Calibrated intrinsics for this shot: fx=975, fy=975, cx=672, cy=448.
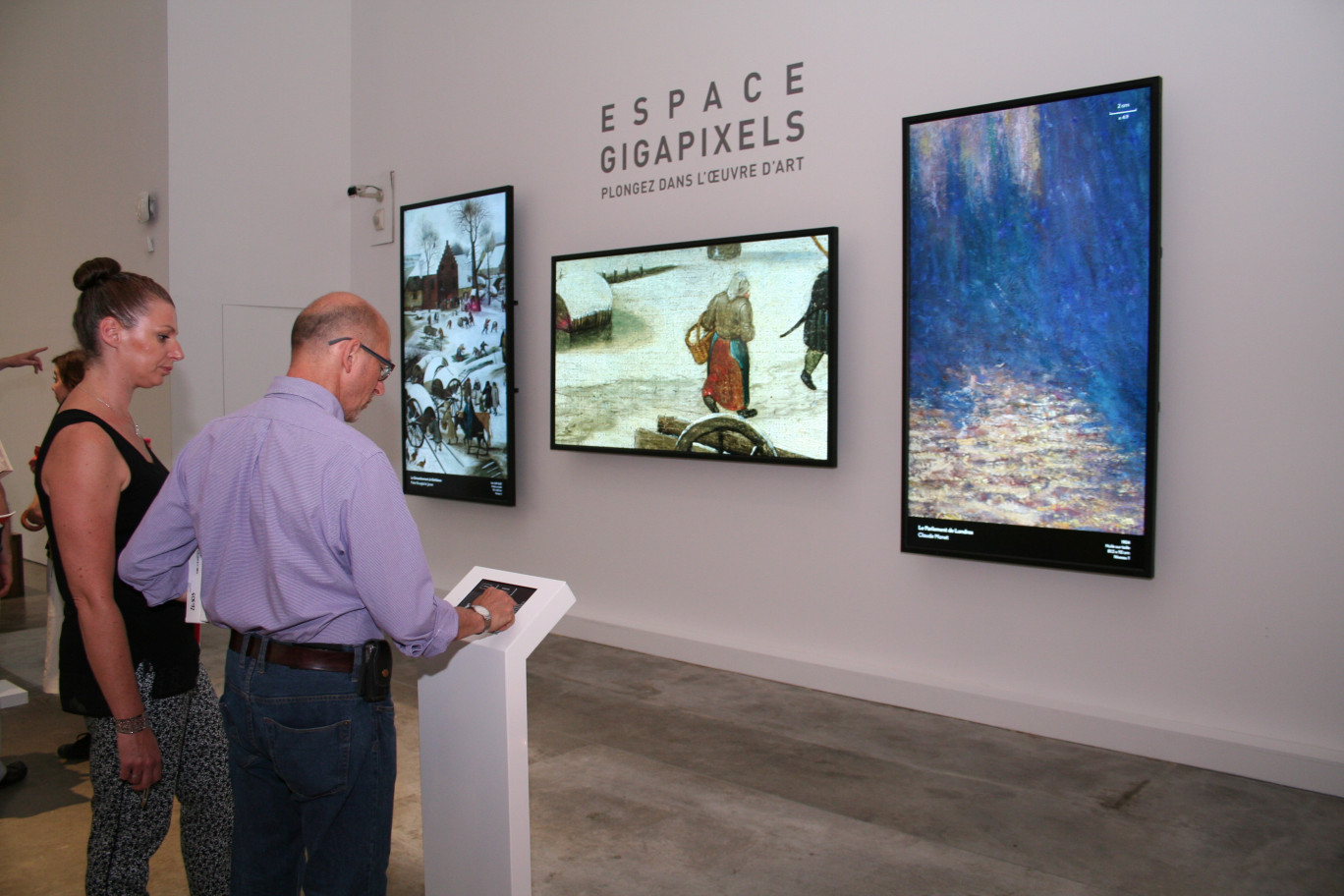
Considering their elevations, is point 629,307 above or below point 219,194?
below

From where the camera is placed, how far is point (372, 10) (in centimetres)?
796

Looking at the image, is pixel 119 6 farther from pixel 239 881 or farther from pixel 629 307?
pixel 239 881

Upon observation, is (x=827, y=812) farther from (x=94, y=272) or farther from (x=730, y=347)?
(x=94, y=272)

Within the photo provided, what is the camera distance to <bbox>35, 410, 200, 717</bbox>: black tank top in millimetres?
2277

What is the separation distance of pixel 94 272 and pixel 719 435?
3.54 metres

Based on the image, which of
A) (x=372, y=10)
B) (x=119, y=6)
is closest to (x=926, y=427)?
(x=372, y=10)

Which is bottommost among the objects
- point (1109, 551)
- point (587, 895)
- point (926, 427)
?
point (587, 895)

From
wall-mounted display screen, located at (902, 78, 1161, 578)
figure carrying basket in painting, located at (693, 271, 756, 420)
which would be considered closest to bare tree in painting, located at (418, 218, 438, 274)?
figure carrying basket in painting, located at (693, 271, 756, 420)

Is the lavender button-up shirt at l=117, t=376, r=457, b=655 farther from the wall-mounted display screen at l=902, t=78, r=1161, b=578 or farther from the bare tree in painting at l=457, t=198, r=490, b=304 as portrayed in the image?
the bare tree in painting at l=457, t=198, r=490, b=304

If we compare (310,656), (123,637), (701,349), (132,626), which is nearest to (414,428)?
(701,349)

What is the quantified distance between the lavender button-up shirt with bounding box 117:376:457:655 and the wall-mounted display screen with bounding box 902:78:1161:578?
3135 mm

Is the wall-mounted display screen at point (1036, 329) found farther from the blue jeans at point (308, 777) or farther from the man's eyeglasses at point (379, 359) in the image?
the blue jeans at point (308, 777)

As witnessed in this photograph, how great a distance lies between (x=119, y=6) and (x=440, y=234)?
3.50 meters

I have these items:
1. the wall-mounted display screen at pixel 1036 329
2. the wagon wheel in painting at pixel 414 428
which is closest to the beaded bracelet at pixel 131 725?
the wall-mounted display screen at pixel 1036 329
